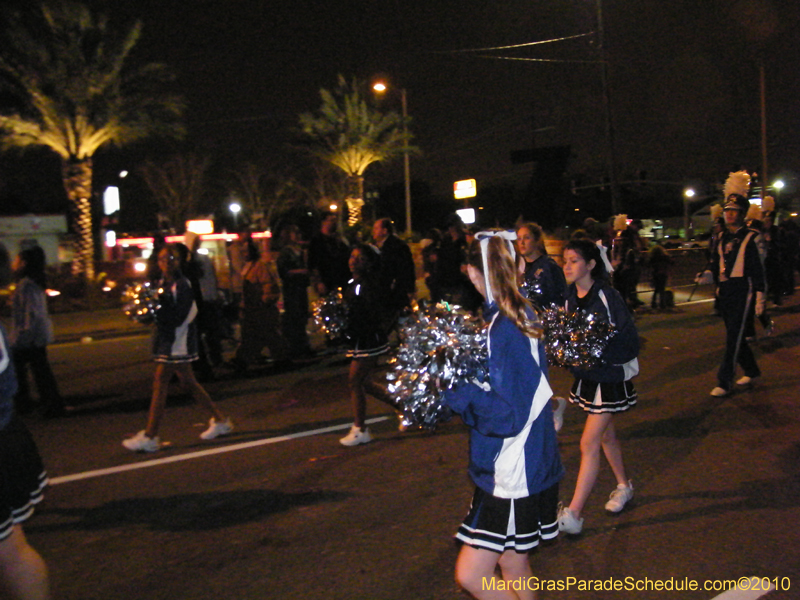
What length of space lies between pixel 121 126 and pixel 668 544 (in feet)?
69.6

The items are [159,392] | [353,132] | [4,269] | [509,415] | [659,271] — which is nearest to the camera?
[509,415]

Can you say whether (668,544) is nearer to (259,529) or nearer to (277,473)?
(259,529)

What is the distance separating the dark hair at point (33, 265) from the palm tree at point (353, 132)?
21900 mm

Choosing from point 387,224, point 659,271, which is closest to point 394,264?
point 387,224

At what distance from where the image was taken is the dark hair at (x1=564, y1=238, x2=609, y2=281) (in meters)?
4.27

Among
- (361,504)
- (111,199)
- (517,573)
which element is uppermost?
(111,199)

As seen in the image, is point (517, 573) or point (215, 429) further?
point (215, 429)

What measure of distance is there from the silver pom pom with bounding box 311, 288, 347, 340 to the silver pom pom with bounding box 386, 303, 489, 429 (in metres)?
2.97

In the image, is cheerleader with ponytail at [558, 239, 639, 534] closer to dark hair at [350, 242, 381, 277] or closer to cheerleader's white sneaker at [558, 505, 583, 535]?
cheerleader's white sneaker at [558, 505, 583, 535]

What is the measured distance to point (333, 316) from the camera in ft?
19.6

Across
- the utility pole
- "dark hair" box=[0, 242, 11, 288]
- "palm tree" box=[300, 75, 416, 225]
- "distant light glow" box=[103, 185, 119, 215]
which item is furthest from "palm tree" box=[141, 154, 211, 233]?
"dark hair" box=[0, 242, 11, 288]

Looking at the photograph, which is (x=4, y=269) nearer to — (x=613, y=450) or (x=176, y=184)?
(x=613, y=450)

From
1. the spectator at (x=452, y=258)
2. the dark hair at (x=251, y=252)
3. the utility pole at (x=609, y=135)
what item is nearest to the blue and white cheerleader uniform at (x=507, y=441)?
the spectator at (x=452, y=258)

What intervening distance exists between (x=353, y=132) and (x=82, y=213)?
1084 centimetres
